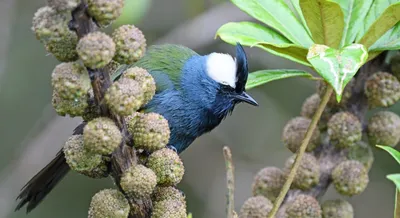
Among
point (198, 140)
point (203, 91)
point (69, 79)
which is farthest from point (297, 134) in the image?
point (198, 140)

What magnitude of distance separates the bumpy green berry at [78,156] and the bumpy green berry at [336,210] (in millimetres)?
895

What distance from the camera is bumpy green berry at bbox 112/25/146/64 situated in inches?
61.3

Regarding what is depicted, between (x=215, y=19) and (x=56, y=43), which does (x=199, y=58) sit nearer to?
(x=215, y=19)

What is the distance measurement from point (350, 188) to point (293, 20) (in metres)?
0.56

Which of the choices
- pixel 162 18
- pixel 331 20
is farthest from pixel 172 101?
pixel 162 18

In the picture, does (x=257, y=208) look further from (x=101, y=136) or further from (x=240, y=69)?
(x=240, y=69)

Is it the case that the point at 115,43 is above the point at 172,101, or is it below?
above

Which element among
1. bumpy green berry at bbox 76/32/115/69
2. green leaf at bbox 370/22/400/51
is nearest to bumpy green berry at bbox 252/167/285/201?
green leaf at bbox 370/22/400/51

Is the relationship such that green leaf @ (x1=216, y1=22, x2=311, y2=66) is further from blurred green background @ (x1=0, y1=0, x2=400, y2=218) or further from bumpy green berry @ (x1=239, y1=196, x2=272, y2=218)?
blurred green background @ (x1=0, y1=0, x2=400, y2=218)

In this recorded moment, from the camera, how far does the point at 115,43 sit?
1.56 metres

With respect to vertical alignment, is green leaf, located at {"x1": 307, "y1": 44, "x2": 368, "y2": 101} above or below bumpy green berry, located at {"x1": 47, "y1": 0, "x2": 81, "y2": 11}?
below

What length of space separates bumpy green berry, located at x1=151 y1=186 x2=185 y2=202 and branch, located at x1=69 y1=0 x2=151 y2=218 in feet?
0.15

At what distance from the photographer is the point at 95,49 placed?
57.8 inches

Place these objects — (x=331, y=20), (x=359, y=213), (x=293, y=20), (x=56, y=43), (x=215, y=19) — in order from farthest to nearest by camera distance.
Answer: (x=359, y=213), (x=215, y=19), (x=293, y=20), (x=331, y=20), (x=56, y=43)
